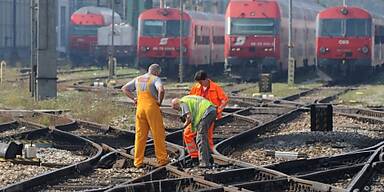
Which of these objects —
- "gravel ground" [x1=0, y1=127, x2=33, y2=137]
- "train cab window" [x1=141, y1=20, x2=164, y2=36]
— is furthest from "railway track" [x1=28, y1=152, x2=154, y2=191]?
"train cab window" [x1=141, y1=20, x2=164, y2=36]

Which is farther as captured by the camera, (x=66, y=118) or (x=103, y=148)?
(x=66, y=118)

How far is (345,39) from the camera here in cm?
3556

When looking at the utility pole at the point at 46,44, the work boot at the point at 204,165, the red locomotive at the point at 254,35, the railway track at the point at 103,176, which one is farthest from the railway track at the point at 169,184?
the red locomotive at the point at 254,35

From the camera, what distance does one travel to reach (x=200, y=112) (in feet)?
39.3

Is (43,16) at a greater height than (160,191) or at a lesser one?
greater

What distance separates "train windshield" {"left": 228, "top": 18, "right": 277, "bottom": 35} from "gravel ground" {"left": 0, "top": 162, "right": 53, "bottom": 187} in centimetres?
2479

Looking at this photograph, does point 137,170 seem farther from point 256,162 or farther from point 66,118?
point 66,118

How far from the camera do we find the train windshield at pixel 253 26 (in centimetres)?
3616

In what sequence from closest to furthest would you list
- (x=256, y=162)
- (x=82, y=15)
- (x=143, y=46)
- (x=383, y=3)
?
(x=256, y=162) → (x=143, y=46) → (x=82, y=15) → (x=383, y=3)

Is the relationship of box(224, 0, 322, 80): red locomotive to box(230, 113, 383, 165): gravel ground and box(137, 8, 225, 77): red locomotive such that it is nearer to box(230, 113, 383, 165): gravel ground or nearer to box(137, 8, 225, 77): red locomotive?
box(137, 8, 225, 77): red locomotive

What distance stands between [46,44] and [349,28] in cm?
1593

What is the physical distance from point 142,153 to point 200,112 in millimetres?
926

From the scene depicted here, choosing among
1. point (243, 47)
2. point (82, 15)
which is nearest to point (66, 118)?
point (243, 47)

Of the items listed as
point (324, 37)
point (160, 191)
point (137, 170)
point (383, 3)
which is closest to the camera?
point (160, 191)
